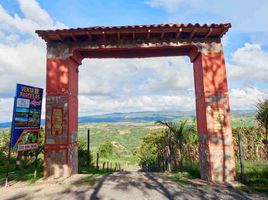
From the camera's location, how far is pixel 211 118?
27.3 ft

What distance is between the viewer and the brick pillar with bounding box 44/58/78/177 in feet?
27.6

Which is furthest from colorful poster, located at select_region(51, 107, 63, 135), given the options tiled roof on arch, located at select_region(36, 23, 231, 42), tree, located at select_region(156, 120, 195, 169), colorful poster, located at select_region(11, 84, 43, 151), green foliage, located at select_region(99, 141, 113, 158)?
green foliage, located at select_region(99, 141, 113, 158)

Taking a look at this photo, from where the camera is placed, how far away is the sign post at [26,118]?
26.4 feet

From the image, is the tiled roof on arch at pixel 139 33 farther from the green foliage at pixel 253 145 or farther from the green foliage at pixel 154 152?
the green foliage at pixel 154 152

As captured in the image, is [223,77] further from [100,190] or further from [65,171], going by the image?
[65,171]

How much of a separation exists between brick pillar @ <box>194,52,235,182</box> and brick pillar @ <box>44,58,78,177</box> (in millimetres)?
5008

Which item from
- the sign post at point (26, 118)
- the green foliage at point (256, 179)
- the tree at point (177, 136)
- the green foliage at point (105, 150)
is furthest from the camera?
the green foliage at point (105, 150)

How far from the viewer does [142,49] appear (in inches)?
367

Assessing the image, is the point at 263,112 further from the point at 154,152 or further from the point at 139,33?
the point at 154,152

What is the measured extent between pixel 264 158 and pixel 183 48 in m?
8.22

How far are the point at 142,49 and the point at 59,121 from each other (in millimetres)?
4276

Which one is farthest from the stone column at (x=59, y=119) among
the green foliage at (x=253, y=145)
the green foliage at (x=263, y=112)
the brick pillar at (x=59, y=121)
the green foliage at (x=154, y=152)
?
the green foliage at (x=253, y=145)

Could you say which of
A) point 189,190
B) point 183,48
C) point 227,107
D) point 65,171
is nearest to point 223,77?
point 227,107

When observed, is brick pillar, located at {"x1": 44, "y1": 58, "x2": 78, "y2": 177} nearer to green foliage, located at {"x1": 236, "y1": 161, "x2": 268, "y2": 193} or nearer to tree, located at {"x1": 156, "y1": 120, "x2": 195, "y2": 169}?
tree, located at {"x1": 156, "y1": 120, "x2": 195, "y2": 169}
